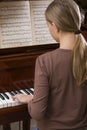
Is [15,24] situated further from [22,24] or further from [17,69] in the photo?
[17,69]

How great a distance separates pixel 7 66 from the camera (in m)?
2.02

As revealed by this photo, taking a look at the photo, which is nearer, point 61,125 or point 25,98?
point 61,125

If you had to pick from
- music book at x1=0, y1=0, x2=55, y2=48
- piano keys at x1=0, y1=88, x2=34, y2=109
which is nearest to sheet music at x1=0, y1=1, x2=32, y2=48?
music book at x1=0, y1=0, x2=55, y2=48

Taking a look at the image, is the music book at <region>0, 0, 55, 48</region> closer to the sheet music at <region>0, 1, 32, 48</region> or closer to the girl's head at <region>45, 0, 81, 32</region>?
the sheet music at <region>0, 1, 32, 48</region>

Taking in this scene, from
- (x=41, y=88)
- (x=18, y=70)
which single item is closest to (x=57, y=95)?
(x=41, y=88)


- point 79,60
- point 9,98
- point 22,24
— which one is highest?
point 22,24

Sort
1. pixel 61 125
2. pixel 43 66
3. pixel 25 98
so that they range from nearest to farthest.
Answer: pixel 43 66 < pixel 61 125 < pixel 25 98

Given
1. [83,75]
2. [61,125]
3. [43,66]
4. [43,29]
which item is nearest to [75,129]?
[61,125]

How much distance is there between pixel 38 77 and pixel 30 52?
2.10 ft

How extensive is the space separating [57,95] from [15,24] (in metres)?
0.68

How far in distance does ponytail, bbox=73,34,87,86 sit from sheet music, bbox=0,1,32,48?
62cm

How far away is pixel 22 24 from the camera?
210 centimetres

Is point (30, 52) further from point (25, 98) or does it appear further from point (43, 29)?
point (25, 98)

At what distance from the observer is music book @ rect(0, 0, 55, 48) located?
6.67ft
